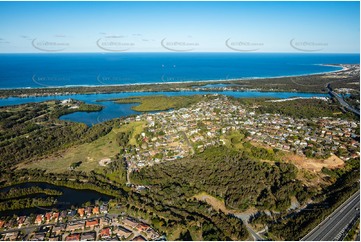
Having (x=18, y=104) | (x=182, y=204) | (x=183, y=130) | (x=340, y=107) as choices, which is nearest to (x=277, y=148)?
(x=183, y=130)

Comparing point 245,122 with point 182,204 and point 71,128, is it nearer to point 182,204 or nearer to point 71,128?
point 182,204

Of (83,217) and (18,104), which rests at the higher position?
(83,217)

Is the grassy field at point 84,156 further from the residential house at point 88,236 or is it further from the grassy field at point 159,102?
the grassy field at point 159,102

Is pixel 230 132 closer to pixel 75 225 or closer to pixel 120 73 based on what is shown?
pixel 75 225

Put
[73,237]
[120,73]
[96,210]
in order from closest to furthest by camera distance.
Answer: [73,237]
[96,210]
[120,73]

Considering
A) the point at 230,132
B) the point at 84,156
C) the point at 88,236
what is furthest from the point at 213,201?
the point at 84,156
